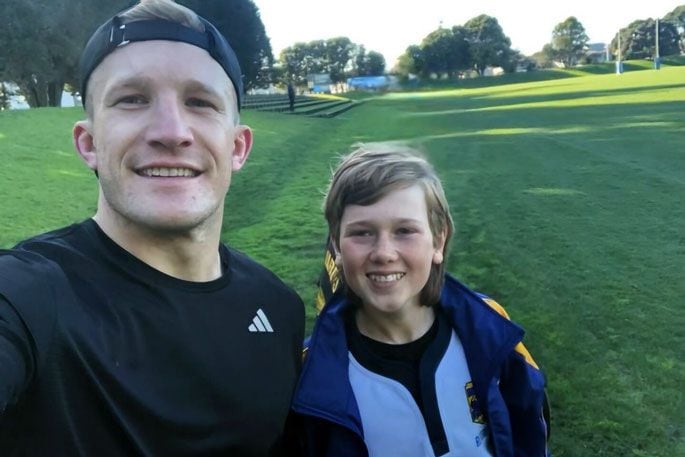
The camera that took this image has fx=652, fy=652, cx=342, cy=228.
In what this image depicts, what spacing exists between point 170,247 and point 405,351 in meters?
0.93

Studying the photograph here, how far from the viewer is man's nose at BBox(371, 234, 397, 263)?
92.0 inches

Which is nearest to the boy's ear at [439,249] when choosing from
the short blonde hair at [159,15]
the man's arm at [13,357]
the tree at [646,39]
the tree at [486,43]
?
the short blonde hair at [159,15]

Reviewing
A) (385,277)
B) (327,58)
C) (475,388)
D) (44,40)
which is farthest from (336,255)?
(327,58)

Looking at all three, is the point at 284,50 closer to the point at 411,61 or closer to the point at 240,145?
the point at 411,61

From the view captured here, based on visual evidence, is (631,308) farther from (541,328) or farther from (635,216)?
(635,216)

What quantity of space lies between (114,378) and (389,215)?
1139mm

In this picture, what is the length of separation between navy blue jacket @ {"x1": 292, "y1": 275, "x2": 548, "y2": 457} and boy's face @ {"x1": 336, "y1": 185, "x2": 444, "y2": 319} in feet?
0.51

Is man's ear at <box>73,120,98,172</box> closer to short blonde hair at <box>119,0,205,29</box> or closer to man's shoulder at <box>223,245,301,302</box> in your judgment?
short blonde hair at <box>119,0,205,29</box>

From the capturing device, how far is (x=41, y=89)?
3412 centimetres

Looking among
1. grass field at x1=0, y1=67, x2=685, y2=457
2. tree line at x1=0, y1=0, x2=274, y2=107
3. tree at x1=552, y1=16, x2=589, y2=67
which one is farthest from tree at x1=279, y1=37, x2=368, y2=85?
grass field at x1=0, y1=67, x2=685, y2=457

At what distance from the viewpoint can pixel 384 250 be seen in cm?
234

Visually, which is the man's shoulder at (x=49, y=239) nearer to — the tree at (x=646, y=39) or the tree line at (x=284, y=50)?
the tree line at (x=284, y=50)

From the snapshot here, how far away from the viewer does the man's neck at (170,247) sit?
1.92m

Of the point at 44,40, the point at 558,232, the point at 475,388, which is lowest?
the point at 558,232
